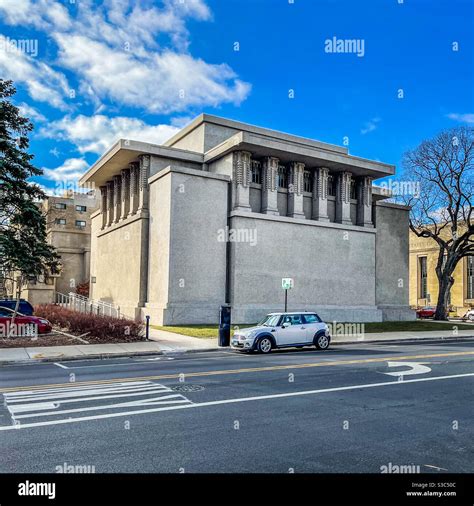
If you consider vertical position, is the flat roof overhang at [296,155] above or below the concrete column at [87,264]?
above

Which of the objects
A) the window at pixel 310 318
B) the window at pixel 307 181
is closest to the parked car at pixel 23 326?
the window at pixel 310 318

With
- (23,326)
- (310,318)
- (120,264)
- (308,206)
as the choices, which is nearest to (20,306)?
(23,326)

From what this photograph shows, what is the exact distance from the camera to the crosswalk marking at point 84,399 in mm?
8375

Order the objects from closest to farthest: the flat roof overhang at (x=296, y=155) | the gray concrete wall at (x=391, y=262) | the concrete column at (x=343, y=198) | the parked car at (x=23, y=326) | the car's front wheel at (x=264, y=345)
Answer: the car's front wheel at (x=264, y=345)
the parked car at (x=23, y=326)
the flat roof overhang at (x=296, y=155)
the concrete column at (x=343, y=198)
the gray concrete wall at (x=391, y=262)

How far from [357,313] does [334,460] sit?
104 feet

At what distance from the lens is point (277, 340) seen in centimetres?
1858

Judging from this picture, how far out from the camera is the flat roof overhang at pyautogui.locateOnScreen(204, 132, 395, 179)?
3225 centimetres

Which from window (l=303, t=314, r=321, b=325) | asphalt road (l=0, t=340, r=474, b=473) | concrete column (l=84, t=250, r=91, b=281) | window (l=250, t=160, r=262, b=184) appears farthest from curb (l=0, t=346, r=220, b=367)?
concrete column (l=84, t=250, r=91, b=281)

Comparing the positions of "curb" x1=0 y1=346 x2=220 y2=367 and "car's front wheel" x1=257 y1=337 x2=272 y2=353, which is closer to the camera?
"curb" x1=0 y1=346 x2=220 y2=367

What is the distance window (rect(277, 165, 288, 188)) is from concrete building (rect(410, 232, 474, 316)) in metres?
38.4

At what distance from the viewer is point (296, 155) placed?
34.4 m

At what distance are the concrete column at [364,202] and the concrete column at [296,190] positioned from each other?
5.90 m

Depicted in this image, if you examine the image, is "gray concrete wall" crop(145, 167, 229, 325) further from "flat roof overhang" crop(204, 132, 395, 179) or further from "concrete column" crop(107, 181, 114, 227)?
"concrete column" crop(107, 181, 114, 227)

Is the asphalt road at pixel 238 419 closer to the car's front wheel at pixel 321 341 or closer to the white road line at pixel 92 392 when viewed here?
the white road line at pixel 92 392
